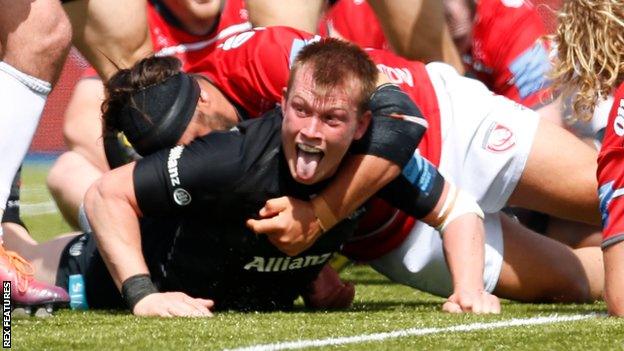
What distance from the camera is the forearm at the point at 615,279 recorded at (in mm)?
4113

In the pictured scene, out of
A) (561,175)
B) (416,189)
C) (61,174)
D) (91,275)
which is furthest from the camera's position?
(61,174)

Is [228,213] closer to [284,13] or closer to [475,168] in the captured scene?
[475,168]

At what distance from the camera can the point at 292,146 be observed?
4.11 m

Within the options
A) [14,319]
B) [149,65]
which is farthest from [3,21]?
[14,319]

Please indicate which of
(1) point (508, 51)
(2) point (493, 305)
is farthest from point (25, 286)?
(1) point (508, 51)

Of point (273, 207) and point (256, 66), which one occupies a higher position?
point (256, 66)

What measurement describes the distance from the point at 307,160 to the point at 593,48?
96 centimetres

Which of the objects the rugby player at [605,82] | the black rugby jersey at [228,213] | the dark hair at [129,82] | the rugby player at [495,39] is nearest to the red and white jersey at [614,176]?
the rugby player at [605,82]

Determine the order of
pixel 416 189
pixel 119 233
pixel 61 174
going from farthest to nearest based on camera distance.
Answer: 1. pixel 61 174
2. pixel 416 189
3. pixel 119 233

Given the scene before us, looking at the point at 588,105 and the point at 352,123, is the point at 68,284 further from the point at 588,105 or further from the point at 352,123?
the point at 588,105

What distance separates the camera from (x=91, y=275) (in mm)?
4680

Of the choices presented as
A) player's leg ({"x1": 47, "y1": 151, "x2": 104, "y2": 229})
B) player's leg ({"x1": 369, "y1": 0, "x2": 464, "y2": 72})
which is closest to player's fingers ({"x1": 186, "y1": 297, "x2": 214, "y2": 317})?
player's leg ({"x1": 47, "y1": 151, "x2": 104, "y2": 229})

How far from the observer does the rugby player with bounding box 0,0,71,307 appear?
4195 millimetres

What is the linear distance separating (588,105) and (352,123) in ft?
2.56
